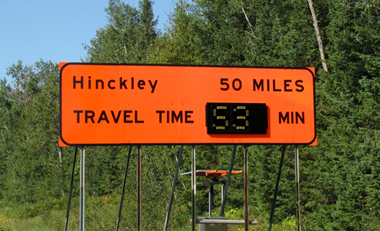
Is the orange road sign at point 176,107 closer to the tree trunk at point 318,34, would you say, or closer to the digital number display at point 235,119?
the digital number display at point 235,119

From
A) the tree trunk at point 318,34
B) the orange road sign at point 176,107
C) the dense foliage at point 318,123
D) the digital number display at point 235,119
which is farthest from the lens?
the tree trunk at point 318,34

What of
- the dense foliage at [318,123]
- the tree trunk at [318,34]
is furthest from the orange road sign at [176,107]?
the tree trunk at [318,34]

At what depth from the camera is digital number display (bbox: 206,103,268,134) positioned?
1095 cm

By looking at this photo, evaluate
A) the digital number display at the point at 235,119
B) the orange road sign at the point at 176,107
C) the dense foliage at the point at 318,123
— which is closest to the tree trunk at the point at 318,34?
the dense foliage at the point at 318,123

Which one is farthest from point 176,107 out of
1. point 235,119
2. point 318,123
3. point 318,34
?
point 318,34

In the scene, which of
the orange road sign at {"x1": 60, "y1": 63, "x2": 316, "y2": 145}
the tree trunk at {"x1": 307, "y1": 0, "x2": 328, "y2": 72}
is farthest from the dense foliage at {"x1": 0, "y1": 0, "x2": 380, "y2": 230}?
the orange road sign at {"x1": 60, "y1": 63, "x2": 316, "y2": 145}

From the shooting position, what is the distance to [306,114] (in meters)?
11.5

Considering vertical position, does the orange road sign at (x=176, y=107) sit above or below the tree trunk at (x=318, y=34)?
below

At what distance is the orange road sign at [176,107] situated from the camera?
35.4 ft

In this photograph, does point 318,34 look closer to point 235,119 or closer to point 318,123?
point 318,123

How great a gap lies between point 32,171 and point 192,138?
2181 inches

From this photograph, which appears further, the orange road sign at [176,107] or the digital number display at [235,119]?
the digital number display at [235,119]

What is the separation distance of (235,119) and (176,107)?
4.11ft

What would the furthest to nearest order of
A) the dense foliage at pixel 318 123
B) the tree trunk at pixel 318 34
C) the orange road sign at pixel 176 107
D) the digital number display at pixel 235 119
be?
the tree trunk at pixel 318 34, the dense foliage at pixel 318 123, the digital number display at pixel 235 119, the orange road sign at pixel 176 107
